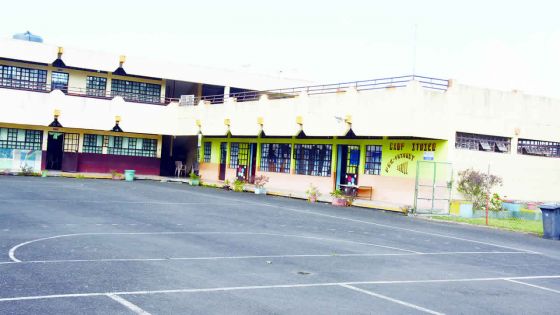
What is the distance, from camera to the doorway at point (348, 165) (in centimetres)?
3266

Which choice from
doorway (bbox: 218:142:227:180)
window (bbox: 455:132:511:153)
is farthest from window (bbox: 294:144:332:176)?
doorway (bbox: 218:142:227:180)

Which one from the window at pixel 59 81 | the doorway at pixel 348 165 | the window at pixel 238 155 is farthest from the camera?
the window at pixel 59 81

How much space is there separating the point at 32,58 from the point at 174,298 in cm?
3709

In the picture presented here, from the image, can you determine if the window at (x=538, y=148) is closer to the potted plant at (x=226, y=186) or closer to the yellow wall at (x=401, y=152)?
the yellow wall at (x=401, y=152)

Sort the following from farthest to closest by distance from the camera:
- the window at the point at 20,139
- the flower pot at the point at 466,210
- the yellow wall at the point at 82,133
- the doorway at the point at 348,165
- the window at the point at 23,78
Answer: the yellow wall at the point at 82,133 < the window at the point at 23,78 < the window at the point at 20,139 < the doorway at the point at 348,165 < the flower pot at the point at 466,210

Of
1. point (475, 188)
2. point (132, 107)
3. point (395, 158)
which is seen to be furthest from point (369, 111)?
point (132, 107)

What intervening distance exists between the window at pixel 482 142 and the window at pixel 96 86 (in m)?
27.3

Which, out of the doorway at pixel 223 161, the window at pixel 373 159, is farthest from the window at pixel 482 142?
the doorway at pixel 223 161

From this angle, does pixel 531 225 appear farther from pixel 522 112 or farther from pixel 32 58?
pixel 32 58

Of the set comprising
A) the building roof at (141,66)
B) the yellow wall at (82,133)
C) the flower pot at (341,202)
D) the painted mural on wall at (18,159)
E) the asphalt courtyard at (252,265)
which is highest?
the building roof at (141,66)

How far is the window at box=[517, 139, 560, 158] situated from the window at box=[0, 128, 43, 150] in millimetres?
31964

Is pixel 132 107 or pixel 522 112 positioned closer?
pixel 522 112

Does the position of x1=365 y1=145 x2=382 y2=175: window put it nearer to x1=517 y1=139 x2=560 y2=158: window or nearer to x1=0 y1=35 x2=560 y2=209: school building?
x1=0 y1=35 x2=560 y2=209: school building

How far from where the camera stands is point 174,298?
8250mm
